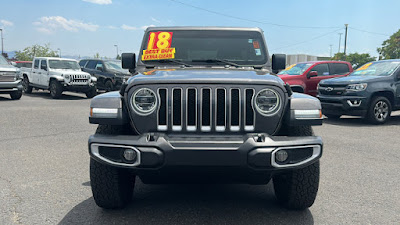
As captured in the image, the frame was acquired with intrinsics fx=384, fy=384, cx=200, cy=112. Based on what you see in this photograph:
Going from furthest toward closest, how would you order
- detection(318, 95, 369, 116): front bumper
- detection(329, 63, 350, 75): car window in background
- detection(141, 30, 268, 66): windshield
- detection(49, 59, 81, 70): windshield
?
detection(49, 59, 81, 70): windshield
detection(329, 63, 350, 75): car window in background
detection(318, 95, 369, 116): front bumper
detection(141, 30, 268, 66): windshield

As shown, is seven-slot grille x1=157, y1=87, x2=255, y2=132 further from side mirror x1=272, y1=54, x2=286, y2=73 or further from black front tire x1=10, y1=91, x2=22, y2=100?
black front tire x1=10, y1=91, x2=22, y2=100

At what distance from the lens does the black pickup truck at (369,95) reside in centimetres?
956

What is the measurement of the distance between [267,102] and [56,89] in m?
14.4

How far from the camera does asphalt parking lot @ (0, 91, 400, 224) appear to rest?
3373 mm

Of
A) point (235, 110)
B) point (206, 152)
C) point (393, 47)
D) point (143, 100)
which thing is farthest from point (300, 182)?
point (393, 47)

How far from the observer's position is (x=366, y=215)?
3484 mm

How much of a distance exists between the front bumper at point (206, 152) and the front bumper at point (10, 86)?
12989mm

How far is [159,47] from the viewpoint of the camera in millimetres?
4535

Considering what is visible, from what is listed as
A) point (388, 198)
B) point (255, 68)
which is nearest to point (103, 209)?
point (255, 68)

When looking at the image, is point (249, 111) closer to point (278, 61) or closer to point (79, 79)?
point (278, 61)

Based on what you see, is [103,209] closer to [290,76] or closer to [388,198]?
[388,198]

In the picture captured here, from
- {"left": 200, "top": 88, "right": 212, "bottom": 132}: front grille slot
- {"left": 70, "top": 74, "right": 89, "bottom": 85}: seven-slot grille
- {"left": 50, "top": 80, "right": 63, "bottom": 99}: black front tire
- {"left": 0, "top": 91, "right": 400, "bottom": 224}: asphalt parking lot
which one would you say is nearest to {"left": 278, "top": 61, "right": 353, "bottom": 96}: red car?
{"left": 0, "top": 91, "right": 400, "bottom": 224}: asphalt parking lot

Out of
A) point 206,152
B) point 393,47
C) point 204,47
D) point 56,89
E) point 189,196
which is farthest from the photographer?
point 393,47

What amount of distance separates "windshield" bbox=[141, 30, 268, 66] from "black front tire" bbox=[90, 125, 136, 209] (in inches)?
55.3
